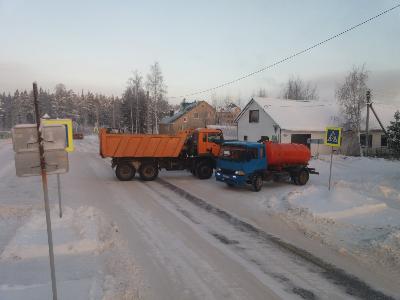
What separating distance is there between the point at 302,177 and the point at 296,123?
55.4ft

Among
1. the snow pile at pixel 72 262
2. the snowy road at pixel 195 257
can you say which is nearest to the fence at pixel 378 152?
the snowy road at pixel 195 257

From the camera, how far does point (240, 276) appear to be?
6.78 meters

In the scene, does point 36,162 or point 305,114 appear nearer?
point 36,162

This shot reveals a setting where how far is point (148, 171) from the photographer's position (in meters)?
18.5

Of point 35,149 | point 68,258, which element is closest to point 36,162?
point 35,149

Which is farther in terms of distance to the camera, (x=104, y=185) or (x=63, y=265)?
(x=104, y=185)

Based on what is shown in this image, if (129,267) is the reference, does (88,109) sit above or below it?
above

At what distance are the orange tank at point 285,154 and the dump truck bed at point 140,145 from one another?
480cm

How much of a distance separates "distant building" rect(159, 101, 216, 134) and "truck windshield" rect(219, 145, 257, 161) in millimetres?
51267

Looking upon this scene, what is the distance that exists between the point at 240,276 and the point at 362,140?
108 feet

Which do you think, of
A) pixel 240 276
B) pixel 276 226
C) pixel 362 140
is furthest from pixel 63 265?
pixel 362 140

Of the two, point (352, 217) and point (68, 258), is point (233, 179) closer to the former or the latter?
point (352, 217)

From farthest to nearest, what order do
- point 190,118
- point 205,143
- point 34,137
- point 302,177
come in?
point 190,118, point 205,143, point 302,177, point 34,137

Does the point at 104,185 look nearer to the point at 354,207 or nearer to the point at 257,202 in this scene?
the point at 257,202
